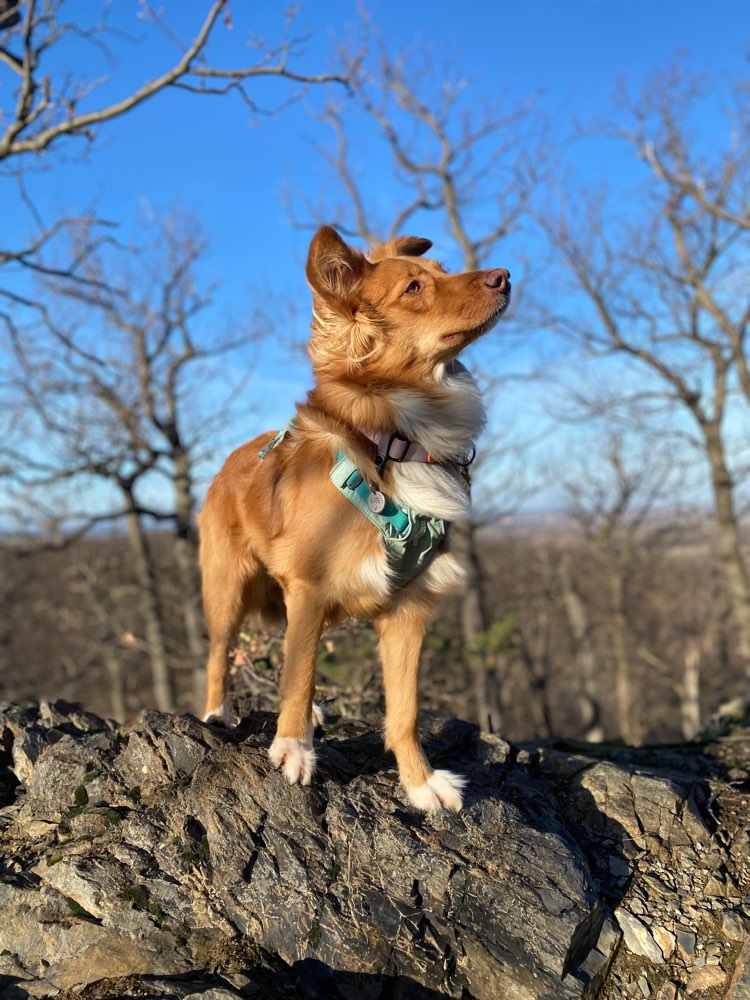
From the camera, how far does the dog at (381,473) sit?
125 inches

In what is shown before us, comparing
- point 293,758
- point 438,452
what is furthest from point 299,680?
point 438,452

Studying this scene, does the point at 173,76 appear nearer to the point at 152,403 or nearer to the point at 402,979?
the point at 402,979

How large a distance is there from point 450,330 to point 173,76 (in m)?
5.47

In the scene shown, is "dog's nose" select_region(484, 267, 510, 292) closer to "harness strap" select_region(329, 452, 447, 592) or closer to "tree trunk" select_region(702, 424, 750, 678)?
"harness strap" select_region(329, 452, 447, 592)

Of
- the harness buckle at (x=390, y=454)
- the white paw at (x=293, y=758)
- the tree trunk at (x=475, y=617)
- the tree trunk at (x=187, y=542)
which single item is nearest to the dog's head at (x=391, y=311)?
the harness buckle at (x=390, y=454)

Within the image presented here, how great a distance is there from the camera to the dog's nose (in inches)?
126

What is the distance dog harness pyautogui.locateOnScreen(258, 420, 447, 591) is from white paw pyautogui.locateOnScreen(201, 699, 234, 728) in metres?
1.41

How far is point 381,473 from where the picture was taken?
324cm

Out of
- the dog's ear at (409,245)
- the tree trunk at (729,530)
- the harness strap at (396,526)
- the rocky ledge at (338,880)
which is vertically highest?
the tree trunk at (729,530)

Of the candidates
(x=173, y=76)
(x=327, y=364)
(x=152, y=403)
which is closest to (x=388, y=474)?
(x=327, y=364)

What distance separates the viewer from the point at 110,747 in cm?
343

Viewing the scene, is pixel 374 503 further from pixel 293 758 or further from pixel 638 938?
pixel 638 938

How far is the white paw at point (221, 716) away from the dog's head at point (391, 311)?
201 cm

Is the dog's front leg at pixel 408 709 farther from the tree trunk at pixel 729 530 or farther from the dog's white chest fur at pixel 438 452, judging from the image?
the tree trunk at pixel 729 530
